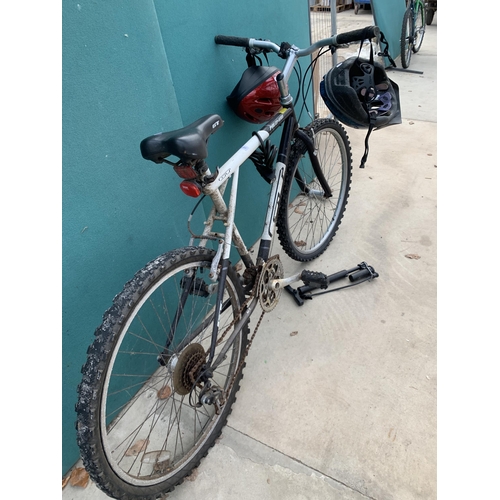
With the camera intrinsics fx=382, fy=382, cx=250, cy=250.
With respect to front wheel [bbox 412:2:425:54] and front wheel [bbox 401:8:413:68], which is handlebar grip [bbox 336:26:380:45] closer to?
front wheel [bbox 401:8:413:68]

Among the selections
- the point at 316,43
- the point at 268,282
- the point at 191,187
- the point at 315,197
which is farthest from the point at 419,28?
the point at 191,187

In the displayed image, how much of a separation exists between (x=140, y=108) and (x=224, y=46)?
76cm

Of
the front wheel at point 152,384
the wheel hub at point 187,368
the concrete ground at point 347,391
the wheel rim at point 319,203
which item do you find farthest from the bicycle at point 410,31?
the wheel hub at point 187,368

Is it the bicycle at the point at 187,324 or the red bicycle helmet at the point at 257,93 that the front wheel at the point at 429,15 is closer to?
the bicycle at the point at 187,324

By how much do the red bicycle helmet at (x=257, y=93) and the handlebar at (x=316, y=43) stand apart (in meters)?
0.12

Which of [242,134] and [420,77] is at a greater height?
[242,134]

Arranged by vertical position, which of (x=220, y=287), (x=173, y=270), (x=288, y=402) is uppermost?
(x=173, y=270)

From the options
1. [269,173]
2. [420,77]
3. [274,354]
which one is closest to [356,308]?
[274,354]

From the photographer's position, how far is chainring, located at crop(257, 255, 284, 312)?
192cm

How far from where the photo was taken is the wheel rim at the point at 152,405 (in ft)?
5.80

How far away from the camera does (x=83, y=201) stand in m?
1.50

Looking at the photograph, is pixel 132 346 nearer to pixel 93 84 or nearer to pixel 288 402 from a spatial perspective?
pixel 288 402

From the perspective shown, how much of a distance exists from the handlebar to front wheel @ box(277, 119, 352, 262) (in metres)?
0.48

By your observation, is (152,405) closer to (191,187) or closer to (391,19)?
(191,187)
